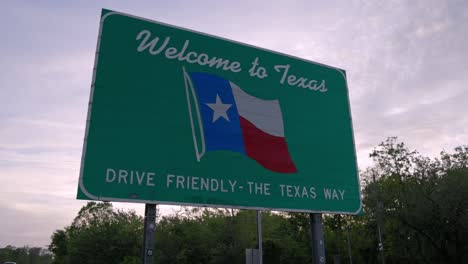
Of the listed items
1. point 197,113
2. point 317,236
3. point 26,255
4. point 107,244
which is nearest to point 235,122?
point 197,113

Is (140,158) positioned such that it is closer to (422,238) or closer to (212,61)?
(212,61)

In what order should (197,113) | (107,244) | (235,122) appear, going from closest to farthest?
(197,113), (235,122), (107,244)

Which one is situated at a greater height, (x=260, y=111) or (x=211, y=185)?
(x=260, y=111)

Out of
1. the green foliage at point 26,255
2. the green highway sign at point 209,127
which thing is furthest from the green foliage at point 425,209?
the green foliage at point 26,255

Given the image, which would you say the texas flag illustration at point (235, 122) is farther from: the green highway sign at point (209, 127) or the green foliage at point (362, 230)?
the green foliage at point (362, 230)

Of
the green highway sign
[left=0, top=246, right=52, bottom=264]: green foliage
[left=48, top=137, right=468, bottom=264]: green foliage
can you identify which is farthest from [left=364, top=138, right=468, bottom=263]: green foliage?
[left=0, top=246, right=52, bottom=264]: green foliage

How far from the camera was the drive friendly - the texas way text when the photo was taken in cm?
684

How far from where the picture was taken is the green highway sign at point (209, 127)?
703 cm

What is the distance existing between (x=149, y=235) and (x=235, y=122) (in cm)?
283

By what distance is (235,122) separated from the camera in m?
8.33

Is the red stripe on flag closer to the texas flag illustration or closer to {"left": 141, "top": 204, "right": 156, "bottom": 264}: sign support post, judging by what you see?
the texas flag illustration

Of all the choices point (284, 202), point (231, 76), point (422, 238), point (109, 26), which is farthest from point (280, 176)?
point (422, 238)

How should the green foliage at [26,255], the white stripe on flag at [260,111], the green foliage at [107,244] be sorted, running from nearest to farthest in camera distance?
Result: the white stripe on flag at [260,111] → the green foliage at [107,244] → the green foliage at [26,255]

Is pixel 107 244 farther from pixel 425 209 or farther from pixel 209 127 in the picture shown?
pixel 209 127
